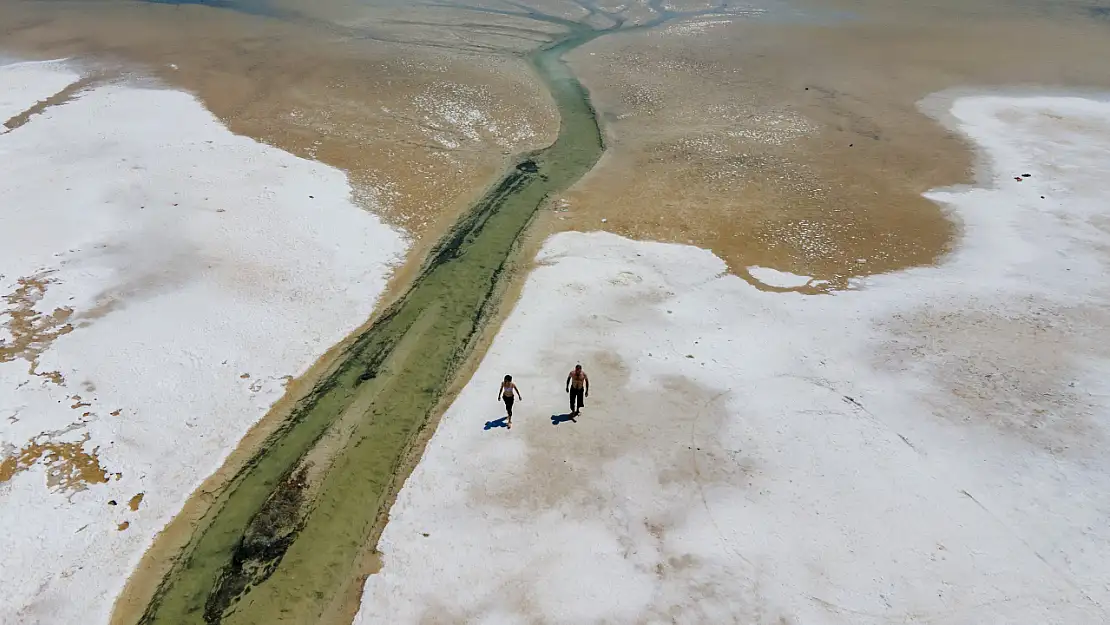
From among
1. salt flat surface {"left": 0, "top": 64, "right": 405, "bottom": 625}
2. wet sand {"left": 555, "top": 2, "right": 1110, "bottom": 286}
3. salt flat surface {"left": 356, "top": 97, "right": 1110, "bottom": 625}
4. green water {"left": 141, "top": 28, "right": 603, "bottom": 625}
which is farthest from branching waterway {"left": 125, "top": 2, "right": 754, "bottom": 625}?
wet sand {"left": 555, "top": 2, "right": 1110, "bottom": 286}

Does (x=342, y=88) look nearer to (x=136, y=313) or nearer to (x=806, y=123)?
(x=136, y=313)

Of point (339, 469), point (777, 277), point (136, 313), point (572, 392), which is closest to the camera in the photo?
point (339, 469)

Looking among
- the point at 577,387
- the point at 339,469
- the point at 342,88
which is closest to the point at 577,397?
the point at 577,387

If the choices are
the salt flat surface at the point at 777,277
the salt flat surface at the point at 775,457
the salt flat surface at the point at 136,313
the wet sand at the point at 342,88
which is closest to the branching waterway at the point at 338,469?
the salt flat surface at the point at 775,457

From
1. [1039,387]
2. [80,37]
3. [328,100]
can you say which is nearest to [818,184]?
[1039,387]

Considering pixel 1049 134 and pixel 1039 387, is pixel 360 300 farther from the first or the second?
pixel 1049 134
